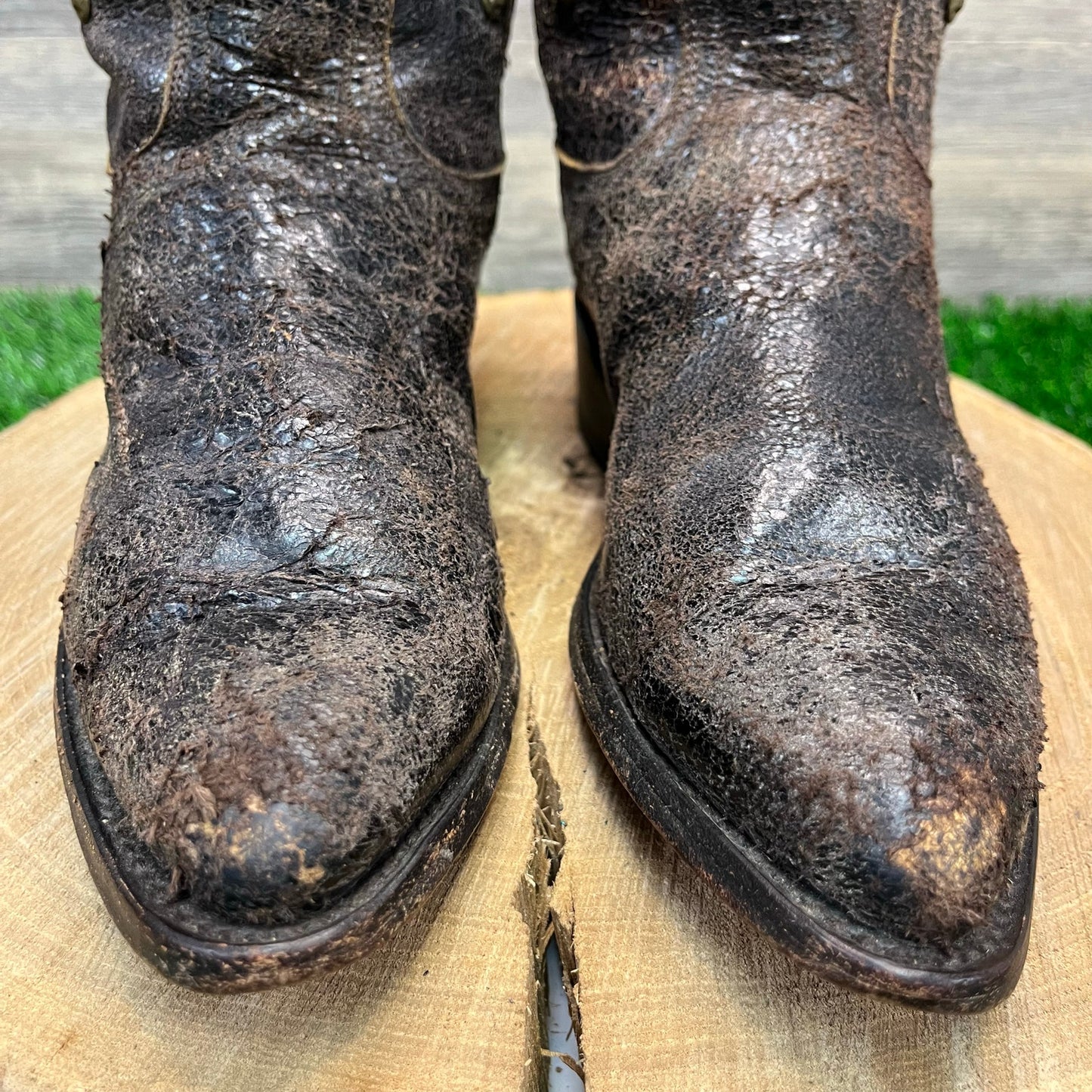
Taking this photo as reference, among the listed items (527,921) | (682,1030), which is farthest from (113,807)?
(682,1030)

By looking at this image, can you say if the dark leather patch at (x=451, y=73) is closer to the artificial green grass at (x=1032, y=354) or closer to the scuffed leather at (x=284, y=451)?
the scuffed leather at (x=284, y=451)

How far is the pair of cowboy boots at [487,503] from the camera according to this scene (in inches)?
25.0

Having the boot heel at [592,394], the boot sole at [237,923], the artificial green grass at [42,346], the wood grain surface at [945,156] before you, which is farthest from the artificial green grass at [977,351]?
the boot sole at [237,923]

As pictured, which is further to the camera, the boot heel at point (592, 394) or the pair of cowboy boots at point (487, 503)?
the boot heel at point (592, 394)

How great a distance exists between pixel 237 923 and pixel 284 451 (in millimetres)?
345

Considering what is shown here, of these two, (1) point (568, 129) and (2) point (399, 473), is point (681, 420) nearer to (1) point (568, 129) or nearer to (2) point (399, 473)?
(2) point (399, 473)

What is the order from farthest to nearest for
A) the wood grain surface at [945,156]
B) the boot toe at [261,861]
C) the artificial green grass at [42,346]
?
the wood grain surface at [945,156]
the artificial green grass at [42,346]
the boot toe at [261,861]

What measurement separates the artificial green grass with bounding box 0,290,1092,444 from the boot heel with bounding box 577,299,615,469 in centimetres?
111

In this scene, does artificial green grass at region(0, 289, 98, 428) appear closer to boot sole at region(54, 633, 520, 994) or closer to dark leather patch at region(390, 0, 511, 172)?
dark leather patch at region(390, 0, 511, 172)

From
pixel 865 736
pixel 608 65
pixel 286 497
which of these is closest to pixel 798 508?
pixel 865 736

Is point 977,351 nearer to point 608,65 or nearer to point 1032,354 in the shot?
point 1032,354

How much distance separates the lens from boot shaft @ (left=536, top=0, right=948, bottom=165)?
924 millimetres

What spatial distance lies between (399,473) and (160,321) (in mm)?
243

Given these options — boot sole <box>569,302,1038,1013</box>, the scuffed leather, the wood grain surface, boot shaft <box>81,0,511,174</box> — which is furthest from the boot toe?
the wood grain surface
